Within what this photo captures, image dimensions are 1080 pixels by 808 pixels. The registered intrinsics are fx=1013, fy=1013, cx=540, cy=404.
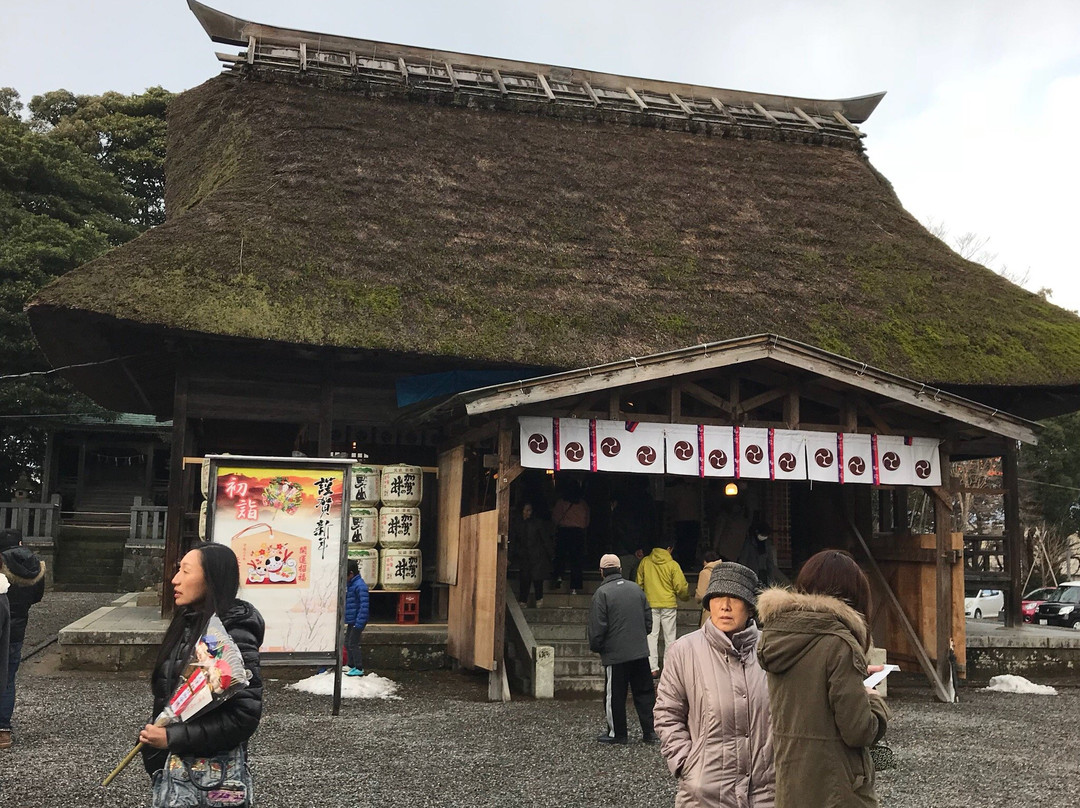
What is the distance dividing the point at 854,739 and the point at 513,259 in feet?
37.3

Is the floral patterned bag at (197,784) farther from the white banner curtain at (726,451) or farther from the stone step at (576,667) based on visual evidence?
the stone step at (576,667)

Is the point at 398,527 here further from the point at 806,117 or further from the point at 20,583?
the point at 806,117

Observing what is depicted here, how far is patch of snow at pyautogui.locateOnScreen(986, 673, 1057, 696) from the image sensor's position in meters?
12.2

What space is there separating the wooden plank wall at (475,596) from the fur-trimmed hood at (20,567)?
4.36m

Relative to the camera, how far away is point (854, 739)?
10.7 ft

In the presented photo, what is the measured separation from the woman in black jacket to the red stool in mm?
9415

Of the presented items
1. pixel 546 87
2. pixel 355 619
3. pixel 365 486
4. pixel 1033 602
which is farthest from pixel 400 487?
pixel 1033 602

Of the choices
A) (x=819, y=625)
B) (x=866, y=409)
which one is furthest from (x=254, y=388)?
(x=819, y=625)

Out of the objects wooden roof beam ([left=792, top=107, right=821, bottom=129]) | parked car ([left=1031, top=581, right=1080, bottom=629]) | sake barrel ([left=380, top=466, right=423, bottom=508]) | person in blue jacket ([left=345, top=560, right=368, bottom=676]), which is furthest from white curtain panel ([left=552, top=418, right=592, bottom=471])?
parked car ([left=1031, top=581, right=1080, bottom=629])

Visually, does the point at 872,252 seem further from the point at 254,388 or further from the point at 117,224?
the point at 117,224

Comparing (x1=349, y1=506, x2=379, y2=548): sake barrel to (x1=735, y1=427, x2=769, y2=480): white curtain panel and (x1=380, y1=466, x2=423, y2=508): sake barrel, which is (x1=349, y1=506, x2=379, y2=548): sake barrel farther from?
(x1=735, y1=427, x2=769, y2=480): white curtain panel

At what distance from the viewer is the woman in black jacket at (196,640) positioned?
3246 millimetres

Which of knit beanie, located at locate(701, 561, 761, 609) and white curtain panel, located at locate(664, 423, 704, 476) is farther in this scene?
white curtain panel, located at locate(664, 423, 704, 476)

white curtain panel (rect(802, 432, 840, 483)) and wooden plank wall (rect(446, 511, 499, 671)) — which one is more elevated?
white curtain panel (rect(802, 432, 840, 483))
